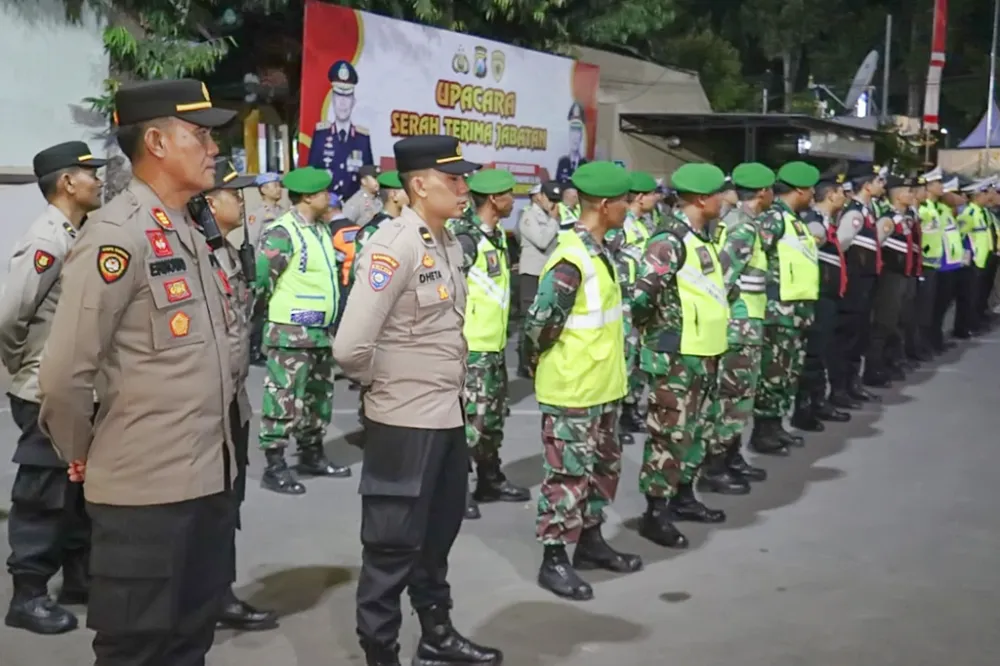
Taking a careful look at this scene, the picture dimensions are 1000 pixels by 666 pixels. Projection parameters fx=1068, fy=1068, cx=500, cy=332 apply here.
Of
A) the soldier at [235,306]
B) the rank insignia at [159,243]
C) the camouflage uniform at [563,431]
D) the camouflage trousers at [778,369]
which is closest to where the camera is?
the rank insignia at [159,243]

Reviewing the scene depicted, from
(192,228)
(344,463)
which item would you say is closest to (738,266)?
(344,463)

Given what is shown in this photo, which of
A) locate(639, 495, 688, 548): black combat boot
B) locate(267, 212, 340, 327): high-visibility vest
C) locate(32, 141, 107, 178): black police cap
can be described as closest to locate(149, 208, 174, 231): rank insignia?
locate(32, 141, 107, 178): black police cap

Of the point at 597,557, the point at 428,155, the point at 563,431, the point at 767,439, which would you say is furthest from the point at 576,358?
the point at 767,439

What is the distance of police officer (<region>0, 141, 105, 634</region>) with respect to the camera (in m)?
4.07

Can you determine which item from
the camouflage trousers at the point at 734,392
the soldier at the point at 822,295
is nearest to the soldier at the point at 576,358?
the camouflage trousers at the point at 734,392

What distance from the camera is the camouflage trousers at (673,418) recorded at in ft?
17.1

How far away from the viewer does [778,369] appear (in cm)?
710

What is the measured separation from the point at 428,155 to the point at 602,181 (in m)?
1.08

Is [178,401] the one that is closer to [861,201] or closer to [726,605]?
[726,605]

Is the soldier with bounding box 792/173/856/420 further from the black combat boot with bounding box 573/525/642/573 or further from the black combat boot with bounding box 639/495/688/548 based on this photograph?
the black combat boot with bounding box 573/525/642/573

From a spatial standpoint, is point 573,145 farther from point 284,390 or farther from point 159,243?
point 159,243

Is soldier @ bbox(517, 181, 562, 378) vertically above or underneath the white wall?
underneath

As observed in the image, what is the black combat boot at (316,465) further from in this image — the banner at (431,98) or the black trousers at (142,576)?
the banner at (431,98)

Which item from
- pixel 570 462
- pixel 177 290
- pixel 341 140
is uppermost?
pixel 341 140
